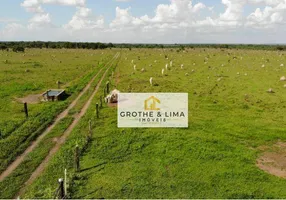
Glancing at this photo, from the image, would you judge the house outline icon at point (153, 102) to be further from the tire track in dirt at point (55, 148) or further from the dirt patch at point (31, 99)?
the dirt patch at point (31, 99)

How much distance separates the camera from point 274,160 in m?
15.0

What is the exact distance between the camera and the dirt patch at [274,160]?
13.9 metres

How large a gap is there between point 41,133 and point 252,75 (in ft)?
108

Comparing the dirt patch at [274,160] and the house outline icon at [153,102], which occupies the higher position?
the house outline icon at [153,102]

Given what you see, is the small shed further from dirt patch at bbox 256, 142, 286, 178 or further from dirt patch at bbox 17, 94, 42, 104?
dirt patch at bbox 256, 142, 286, 178

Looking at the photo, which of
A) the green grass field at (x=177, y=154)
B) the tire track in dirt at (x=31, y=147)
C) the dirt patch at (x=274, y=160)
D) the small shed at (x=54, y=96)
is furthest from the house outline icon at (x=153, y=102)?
the dirt patch at (x=274, y=160)

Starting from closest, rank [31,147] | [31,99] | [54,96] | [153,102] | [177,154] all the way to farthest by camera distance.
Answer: [177,154]
[31,147]
[153,102]
[54,96]
[31,99]

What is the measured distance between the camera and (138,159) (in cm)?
1504

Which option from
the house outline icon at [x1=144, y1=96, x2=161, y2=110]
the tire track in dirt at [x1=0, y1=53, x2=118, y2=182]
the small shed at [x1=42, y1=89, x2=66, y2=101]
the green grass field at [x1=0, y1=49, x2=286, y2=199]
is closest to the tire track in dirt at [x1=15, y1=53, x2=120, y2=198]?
the green grass field at [x1=0, y1=49, x2=286, y2=199]

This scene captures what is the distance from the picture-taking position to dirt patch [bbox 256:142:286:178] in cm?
1389

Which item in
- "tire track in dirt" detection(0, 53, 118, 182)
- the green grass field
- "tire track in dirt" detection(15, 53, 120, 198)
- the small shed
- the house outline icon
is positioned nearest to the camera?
the green grass field

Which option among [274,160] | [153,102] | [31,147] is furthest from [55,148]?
[274,160]

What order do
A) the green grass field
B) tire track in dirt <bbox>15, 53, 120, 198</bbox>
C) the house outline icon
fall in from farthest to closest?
the house outline icon < tire track in dirt <bbox>15, 53, 120, 198</bbox> < the green grass field

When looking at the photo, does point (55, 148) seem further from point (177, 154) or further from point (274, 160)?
point (274, 160)
